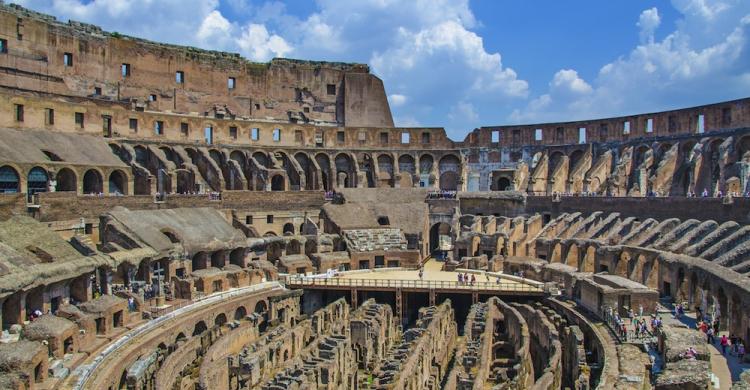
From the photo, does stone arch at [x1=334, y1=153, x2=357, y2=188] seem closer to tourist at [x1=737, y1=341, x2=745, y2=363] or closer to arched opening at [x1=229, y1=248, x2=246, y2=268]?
arched opening at [x1=229, y1=248, x2=246, y2=268]

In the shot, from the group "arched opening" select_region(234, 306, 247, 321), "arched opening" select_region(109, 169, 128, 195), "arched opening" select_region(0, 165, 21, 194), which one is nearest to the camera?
"arched opening" select_region(234, 306, 247, 321)

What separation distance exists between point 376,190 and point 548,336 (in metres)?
27.1

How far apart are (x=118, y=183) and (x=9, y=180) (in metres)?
8.76

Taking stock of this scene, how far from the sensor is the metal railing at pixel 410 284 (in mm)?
37312

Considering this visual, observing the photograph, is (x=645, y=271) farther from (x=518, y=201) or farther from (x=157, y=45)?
(x=157, y=45)

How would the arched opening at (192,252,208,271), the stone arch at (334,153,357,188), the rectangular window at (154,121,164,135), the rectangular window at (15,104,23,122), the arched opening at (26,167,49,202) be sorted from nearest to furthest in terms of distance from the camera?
the arched opening at (26,167,49,202), the arched opening at (192,252,208,271), the rectangular window at (15,104,23,122), the rectangular window at (154,121,164,135), the stone arch at (334,153,357,188)

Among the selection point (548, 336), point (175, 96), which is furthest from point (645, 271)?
point (175, 96)

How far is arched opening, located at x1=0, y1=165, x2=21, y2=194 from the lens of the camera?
36000 millimetres

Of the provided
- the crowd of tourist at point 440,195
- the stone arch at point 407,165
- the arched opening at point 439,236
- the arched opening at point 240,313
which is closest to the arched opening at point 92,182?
the arched opening at point 240,313

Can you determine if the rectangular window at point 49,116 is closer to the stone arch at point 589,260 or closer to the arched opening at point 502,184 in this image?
the arched opening at point 502,184

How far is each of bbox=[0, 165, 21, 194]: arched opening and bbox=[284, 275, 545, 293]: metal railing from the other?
16.7m

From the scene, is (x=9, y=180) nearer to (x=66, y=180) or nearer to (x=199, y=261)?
(x=66, y=180)

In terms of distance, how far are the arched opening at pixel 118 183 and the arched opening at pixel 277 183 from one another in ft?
43.9

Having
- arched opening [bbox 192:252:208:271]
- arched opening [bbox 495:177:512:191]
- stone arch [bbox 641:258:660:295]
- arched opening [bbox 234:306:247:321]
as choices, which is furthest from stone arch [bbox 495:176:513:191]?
arched opening [bbox 234:306:247:321]
